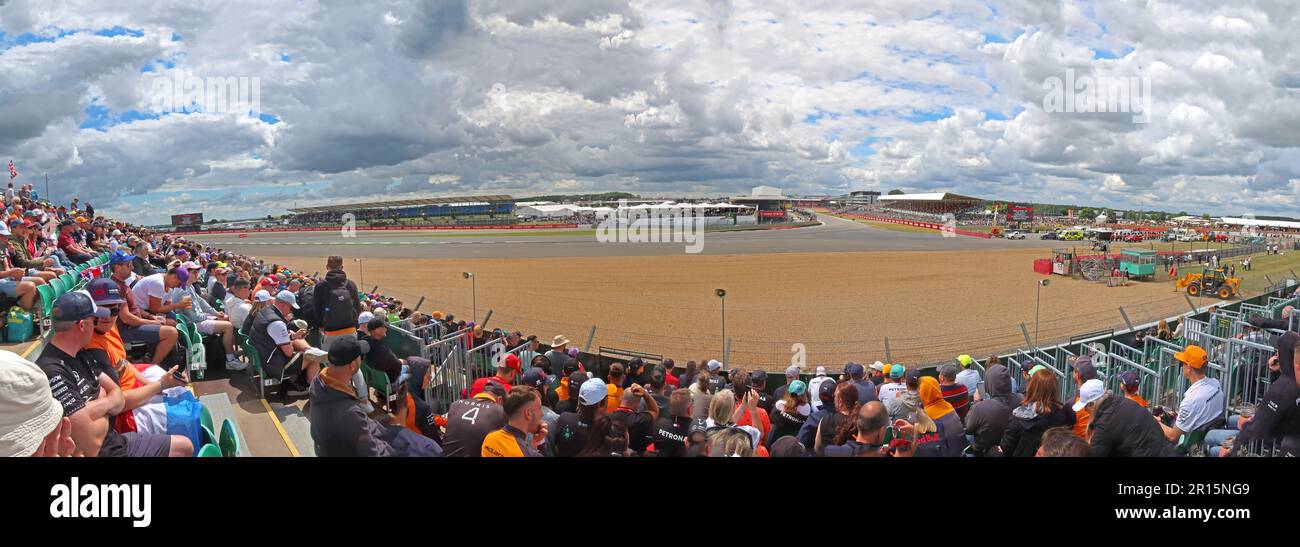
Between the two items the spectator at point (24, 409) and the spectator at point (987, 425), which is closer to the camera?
the spectator at point (24, 409)

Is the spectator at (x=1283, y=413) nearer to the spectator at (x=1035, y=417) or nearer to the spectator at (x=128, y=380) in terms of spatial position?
the spectator at (x=1035, y=417)

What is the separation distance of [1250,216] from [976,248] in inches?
6365

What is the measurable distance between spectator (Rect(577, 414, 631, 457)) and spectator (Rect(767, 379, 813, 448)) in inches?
79.4

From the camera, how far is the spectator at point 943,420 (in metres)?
4.56

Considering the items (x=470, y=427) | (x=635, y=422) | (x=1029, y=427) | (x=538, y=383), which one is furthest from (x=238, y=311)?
(x=1029, y=427)

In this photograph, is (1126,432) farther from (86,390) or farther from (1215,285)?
(1215,285)

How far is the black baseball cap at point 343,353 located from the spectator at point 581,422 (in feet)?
4.50

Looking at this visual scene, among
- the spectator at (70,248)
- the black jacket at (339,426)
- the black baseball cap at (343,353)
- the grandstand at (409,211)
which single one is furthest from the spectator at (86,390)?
the grandstand at (409,211)

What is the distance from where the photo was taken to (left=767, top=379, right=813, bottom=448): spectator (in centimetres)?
540

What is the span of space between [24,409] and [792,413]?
4773 millimetres

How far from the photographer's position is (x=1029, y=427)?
4.23 m

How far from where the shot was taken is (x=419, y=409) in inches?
173

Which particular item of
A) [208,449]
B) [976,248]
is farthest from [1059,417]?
[976,248]
